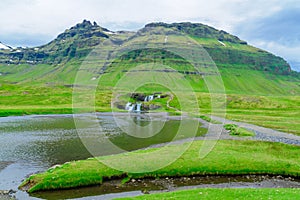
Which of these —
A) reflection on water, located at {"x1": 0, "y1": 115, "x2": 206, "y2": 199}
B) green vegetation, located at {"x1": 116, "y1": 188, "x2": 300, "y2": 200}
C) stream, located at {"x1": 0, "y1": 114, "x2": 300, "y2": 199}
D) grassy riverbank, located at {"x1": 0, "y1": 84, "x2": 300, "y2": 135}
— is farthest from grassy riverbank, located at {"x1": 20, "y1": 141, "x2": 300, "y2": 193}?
grassy riverbank, located at {"x1": 0, "y1": 84, "x2": 300, "y2": 135}

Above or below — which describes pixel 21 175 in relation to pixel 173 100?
below

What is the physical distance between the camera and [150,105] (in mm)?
151375

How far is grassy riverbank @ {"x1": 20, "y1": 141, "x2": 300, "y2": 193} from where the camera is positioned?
34.3 m

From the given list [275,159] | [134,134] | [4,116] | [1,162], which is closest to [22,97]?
[4,116]

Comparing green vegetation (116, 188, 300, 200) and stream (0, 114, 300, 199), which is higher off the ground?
green vegetation (116, 188, 300, 200)

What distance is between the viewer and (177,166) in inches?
1560

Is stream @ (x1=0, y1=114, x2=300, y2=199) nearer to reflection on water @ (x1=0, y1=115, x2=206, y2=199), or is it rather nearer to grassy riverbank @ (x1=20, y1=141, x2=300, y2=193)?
reflection on water @ (x1=0, y1=115, x2=206, y2=199)

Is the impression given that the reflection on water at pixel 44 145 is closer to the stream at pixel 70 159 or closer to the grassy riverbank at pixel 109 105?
the stream at pixel 70 159

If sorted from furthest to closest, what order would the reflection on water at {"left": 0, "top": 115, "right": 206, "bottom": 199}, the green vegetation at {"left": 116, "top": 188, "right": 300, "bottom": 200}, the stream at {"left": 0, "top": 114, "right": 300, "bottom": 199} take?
the reflection on water at {"left": 0, "top": 115, "right": 206, "bottom": 199} < the stream at {"left": 0, "top": 114, "right": 300, "bottom": 199} < the green vegetation at {"left": 116, "top": 188, "right": 300, "bottom": 200}

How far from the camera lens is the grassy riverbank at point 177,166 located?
34.3 m

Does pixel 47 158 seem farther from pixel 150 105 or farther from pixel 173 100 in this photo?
pixel 173 100

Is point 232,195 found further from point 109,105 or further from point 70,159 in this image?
point 109,105

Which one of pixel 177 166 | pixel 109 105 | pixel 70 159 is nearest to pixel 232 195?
pixel 177 166

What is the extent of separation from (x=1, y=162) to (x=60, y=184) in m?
17.7
